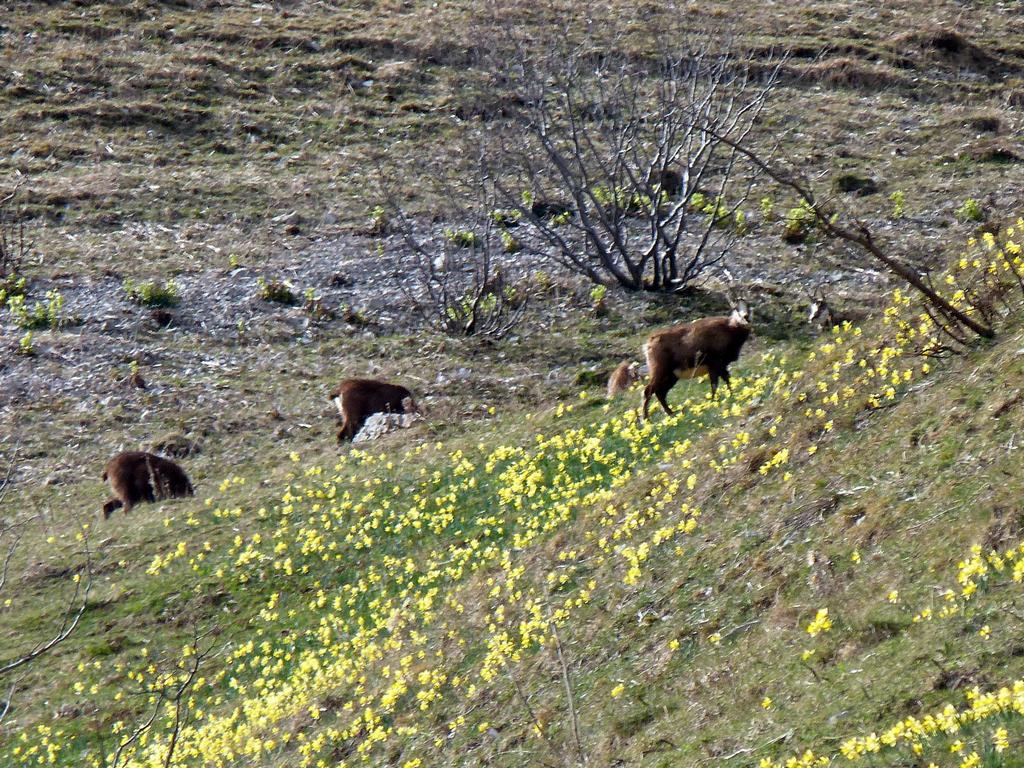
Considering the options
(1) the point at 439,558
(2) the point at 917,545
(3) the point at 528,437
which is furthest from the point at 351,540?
(2) the point at 917,545

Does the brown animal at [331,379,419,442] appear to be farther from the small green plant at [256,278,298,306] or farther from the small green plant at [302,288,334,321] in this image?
the small green plant at [256,278,298,306]

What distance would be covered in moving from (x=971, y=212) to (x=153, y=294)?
16.6 metres

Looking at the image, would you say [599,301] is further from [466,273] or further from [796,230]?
[796,230]

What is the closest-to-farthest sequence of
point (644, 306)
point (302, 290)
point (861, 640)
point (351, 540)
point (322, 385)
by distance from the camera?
point (861, 640) → point (351, 540) → point (322, 385) → point (644, 306) → point (302, 290)

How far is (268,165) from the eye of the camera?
31797 mm

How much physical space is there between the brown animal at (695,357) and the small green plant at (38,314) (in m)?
14.7

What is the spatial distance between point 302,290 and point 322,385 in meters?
4.25

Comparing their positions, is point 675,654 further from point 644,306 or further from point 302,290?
point 302,290

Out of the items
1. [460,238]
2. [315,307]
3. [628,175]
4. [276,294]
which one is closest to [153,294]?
[276,294]

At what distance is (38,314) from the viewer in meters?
24.2

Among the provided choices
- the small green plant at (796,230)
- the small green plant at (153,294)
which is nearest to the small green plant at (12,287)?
the small green plant at (153,294)

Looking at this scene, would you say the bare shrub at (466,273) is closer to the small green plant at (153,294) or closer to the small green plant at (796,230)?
the small green plant at (153,294)

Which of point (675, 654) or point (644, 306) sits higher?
point (675, 654)

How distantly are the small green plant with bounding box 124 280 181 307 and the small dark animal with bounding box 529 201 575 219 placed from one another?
808cm
